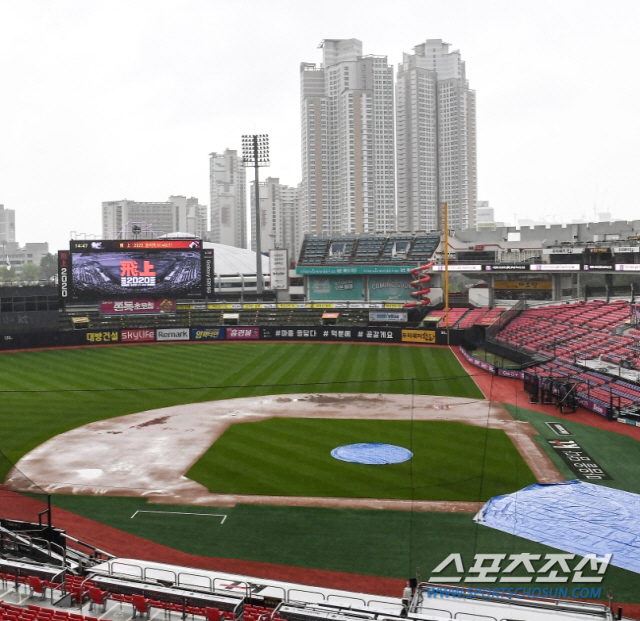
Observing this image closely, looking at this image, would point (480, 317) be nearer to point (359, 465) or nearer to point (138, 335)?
point (138, 335)

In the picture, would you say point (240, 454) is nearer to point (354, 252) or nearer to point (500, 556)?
point (500, 556)

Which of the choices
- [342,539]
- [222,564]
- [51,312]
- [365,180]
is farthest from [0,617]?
[365,180]

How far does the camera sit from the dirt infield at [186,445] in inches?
744

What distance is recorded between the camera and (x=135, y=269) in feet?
181

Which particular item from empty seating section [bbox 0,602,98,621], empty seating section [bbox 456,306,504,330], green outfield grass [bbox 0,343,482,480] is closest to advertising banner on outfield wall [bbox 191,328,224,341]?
green outfield grass [bbox 0,343,482,480]

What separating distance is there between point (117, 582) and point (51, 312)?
45.6 meters

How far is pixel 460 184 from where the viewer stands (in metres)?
148

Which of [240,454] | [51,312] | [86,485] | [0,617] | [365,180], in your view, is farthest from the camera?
[365,180]

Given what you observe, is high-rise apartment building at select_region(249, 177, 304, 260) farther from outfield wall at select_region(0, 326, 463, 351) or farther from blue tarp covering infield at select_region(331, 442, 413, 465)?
blue tarp covering infield at select_region(331, 442, 413, 465)

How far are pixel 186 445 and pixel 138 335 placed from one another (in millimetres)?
34128

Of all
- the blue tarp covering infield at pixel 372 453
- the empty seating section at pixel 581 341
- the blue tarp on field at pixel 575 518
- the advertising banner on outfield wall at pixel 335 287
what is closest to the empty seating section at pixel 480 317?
the empty seating section at pixel 581 341

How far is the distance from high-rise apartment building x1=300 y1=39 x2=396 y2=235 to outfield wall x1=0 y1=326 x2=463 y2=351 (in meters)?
87.7

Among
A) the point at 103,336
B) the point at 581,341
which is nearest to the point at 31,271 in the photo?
the point at 103,336

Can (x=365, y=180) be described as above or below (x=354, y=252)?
above
